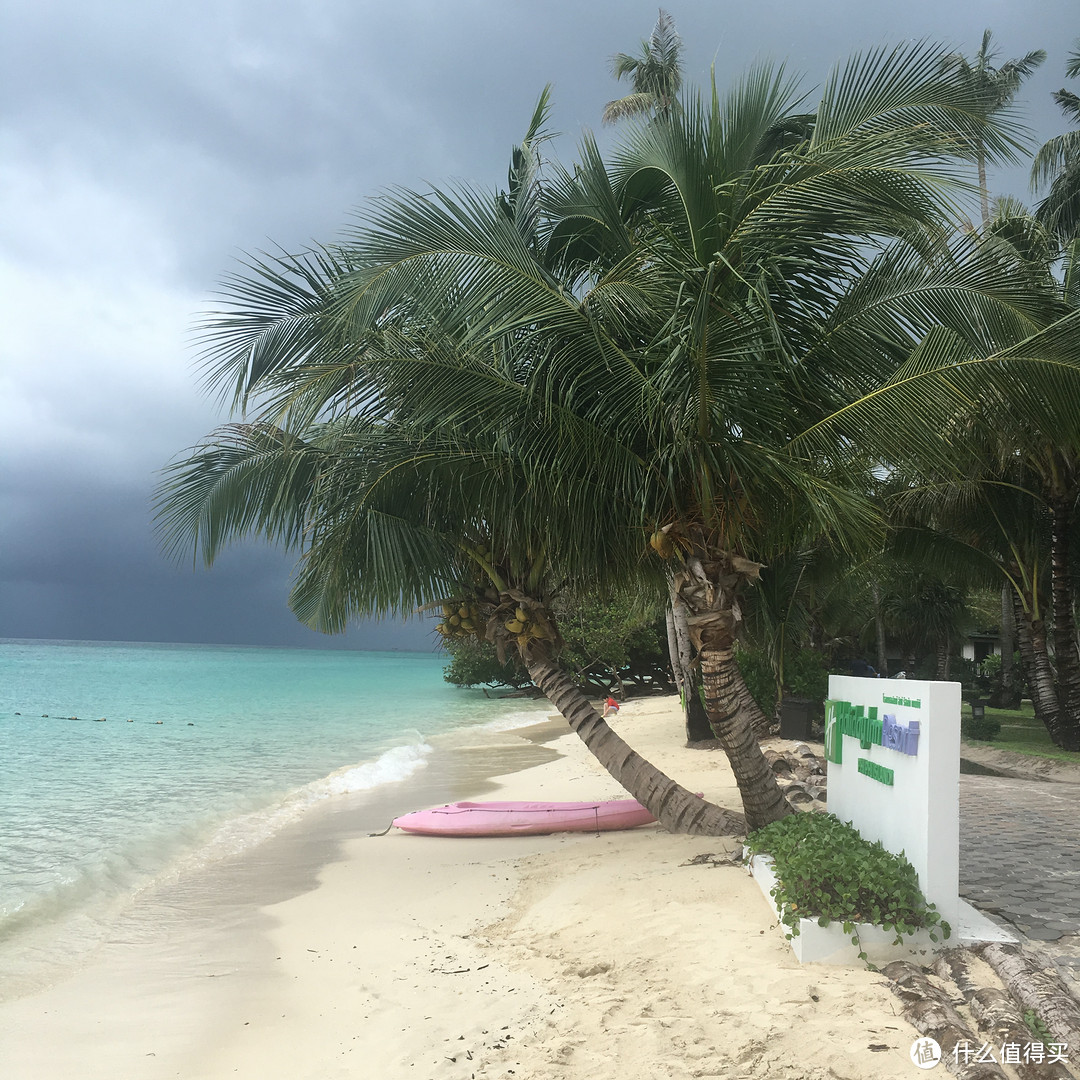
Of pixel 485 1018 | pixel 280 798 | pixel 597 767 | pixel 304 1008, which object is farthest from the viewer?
pixel 597 767

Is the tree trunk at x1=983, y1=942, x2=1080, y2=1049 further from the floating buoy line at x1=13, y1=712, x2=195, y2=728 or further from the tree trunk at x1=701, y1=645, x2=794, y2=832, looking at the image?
the floating buoy line at x1=13, y1=712, x2=195, y2=728

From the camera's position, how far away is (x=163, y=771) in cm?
1781

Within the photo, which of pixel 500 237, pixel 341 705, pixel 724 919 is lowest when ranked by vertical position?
pixel 341 705

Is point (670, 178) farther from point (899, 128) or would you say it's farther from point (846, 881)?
point (846, 881)

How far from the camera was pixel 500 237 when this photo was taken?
6297mm

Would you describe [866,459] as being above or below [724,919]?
above

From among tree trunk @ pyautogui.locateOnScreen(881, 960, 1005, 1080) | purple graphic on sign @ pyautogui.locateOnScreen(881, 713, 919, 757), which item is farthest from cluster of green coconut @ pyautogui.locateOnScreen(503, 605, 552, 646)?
tree trunk @ pyautogui.locateOnScreen(881, 960, 1005, 1080)

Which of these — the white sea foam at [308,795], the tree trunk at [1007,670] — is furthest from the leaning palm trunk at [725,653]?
the tree trunk at [1007,670]

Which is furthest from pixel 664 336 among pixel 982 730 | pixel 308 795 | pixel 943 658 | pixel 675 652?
pixel 943 658

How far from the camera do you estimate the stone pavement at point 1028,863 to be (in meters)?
4.96

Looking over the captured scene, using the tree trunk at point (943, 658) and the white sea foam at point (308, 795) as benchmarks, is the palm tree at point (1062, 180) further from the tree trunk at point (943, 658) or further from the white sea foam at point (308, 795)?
the white sea foam at point (308, 795)

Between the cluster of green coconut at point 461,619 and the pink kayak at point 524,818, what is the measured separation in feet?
7.64

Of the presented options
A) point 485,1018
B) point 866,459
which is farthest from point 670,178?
point 485,1018

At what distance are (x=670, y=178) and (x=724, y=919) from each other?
5.18 m
